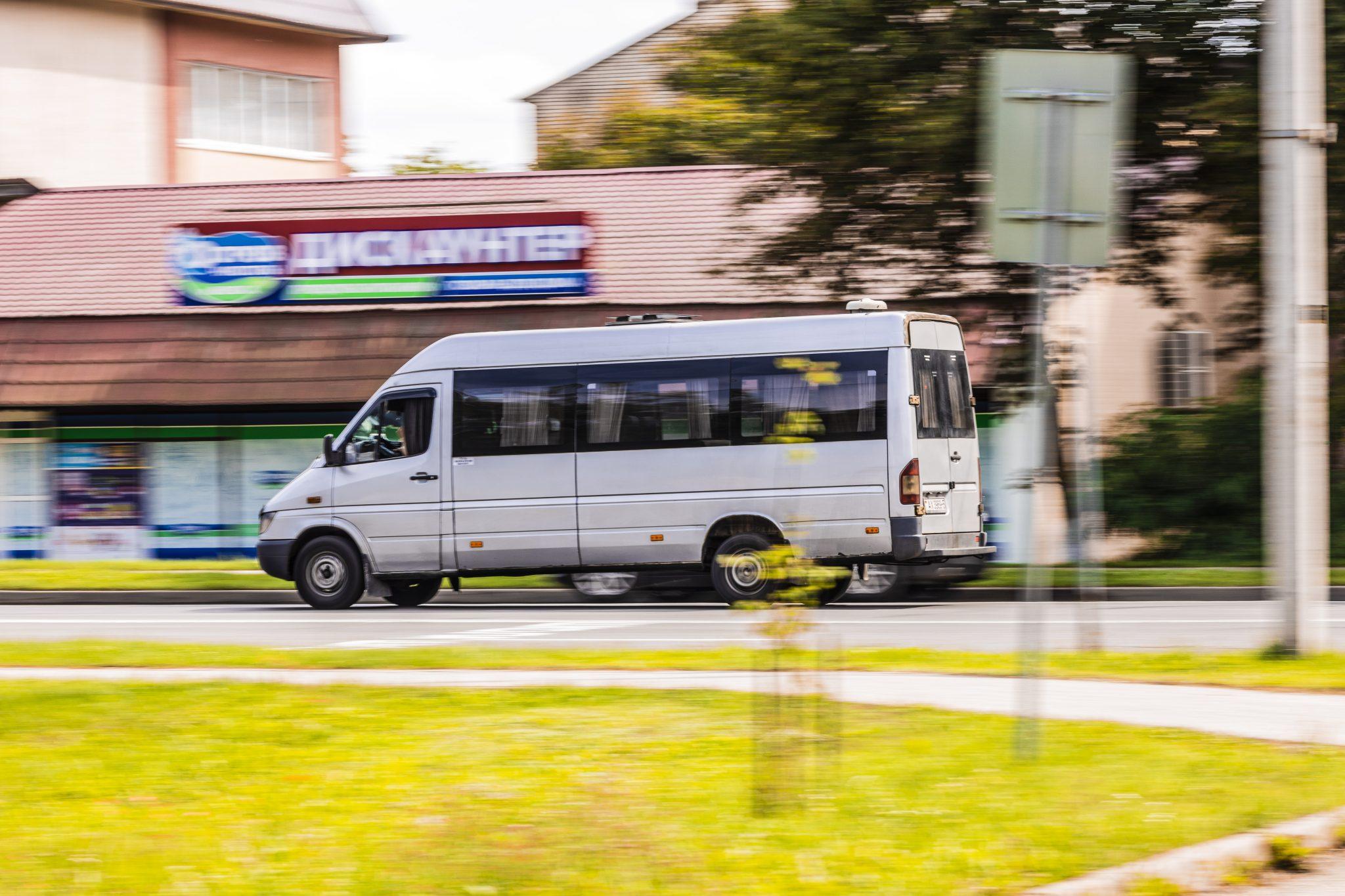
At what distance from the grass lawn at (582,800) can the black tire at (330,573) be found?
29.0 ft

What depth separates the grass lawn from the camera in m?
4.96

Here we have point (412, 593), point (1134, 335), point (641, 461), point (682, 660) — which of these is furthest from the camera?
point (1134, 335)

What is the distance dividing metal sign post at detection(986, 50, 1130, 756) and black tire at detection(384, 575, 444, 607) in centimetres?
1234

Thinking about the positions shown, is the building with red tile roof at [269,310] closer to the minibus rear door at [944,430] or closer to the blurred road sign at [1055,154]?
the minibus rear door at [944,430]

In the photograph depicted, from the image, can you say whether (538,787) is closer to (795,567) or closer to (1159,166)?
(795,567)

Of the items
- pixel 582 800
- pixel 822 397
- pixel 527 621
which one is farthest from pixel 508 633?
pixel 582 800

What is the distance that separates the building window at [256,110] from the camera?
106 ft

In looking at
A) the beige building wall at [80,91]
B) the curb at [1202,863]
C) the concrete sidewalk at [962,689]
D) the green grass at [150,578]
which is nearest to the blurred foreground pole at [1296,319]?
the concrete sidewalk at [962,689]

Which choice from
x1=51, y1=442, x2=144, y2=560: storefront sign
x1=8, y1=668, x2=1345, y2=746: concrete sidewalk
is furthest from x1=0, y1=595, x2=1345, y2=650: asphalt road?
x1=51, y1=442, x2=144, y2=560: storefront sign

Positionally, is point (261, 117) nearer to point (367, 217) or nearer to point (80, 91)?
point (80, 91)

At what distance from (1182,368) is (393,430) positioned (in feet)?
44.5

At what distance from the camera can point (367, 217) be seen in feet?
78.7

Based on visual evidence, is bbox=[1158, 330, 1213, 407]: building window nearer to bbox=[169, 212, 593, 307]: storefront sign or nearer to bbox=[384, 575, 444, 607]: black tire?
bbox=[169, 212, 593, 307]: storefront sign

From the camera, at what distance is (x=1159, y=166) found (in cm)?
1725
